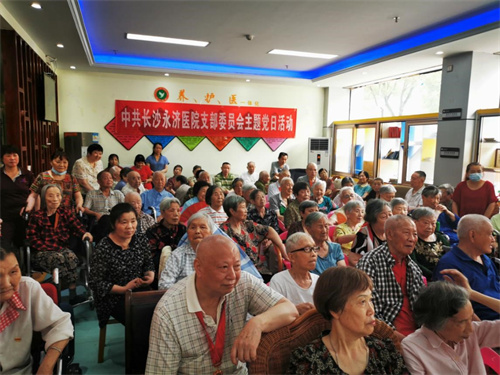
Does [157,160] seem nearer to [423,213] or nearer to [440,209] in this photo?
[440,209]

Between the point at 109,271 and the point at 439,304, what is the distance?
2059 millimetres

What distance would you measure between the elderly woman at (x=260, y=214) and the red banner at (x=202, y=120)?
5.30 meters

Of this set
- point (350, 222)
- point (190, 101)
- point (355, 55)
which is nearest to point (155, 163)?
point (190, 101)

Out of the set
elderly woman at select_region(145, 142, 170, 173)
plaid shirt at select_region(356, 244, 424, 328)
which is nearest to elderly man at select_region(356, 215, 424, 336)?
plaid shirt at select_region(356, 244, 424, 328)

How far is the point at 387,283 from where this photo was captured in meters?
2.15

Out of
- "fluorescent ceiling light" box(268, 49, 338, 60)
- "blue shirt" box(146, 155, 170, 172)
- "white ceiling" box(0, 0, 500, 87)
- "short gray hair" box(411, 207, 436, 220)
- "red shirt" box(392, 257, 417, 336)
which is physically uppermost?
"fluorescent ceiling light" box(268, 49, 338, 60)

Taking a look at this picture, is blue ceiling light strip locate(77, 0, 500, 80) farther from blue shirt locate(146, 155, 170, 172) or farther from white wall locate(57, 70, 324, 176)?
blue shirt locate(146, 155, 170, 172)

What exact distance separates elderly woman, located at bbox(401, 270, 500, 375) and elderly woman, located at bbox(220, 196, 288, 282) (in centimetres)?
174

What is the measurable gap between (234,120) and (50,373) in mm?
8243

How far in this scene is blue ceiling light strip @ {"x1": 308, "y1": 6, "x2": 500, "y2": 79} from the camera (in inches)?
192

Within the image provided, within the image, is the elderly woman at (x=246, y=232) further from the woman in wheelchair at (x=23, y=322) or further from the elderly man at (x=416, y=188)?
the elderly man at (x=416, y=188)

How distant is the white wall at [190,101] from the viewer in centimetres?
815

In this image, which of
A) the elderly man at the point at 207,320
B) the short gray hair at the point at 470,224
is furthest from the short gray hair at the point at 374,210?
the elderly man at the point at 207,320

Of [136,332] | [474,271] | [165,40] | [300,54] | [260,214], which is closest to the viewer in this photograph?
[136,332]
